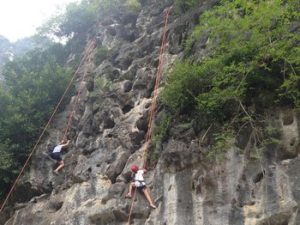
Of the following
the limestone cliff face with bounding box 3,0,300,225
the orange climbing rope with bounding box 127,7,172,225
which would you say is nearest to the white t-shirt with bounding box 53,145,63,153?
the limestone cliff face with bounding box 3,0,300,225

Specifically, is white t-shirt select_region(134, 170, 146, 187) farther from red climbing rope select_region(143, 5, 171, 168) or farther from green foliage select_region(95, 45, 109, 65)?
green foliage select_region(95, 45, 109, 65)

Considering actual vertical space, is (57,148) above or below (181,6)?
below

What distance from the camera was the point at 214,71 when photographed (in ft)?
38.1

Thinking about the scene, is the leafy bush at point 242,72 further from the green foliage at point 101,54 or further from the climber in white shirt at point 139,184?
the green foliage at point 101,54

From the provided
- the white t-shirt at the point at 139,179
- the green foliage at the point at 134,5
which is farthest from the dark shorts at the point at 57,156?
the green foliage at the point at 134,5

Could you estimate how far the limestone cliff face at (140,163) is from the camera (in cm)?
972

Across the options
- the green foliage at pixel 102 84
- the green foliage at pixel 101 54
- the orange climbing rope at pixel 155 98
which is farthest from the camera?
the green foliage at pixel 101 54

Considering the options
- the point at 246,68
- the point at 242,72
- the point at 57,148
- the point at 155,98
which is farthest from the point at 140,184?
the point at 57,148

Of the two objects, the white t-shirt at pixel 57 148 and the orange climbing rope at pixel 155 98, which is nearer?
the orange climbing rope at pixel 155 98

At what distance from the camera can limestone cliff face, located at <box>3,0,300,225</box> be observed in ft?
31.9

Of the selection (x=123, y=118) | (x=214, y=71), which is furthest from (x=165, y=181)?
(x=123, y=118)

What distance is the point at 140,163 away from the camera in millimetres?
12359

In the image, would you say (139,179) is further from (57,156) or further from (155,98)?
(57,156)

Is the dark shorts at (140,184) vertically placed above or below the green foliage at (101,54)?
below
